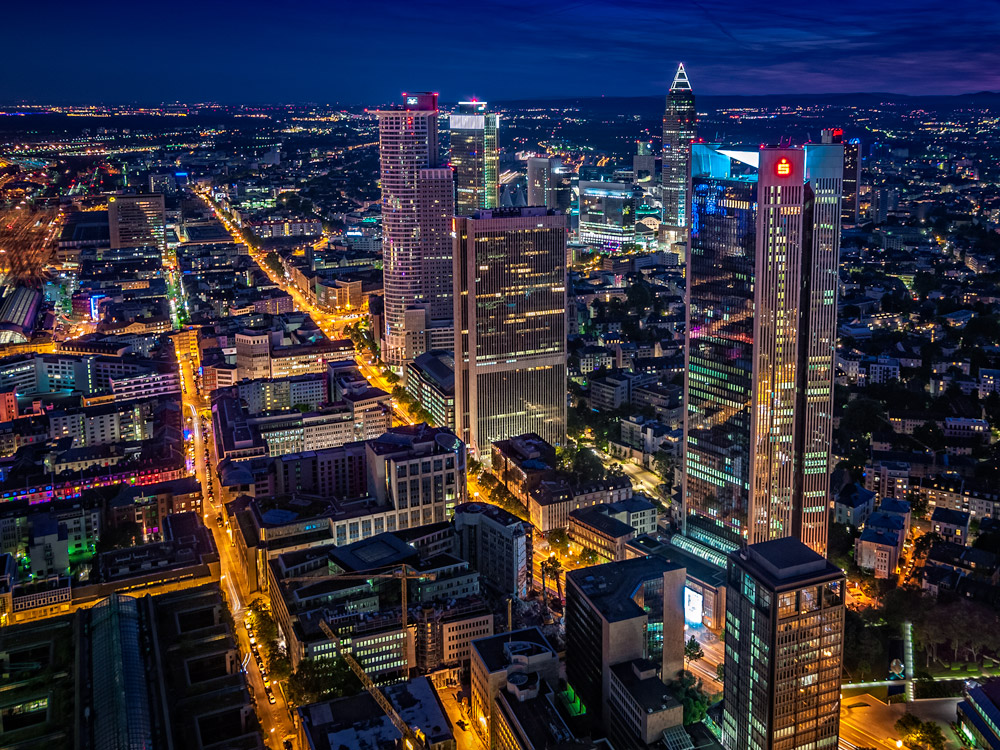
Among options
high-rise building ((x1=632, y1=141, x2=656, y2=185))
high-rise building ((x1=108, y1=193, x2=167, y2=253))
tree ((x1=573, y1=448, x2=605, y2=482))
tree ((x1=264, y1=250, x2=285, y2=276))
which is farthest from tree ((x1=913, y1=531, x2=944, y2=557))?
high-rise building ((x1=632, y1=141, x2=656, y2=185))

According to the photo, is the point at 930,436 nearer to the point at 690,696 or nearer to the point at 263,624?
the point at 690,696

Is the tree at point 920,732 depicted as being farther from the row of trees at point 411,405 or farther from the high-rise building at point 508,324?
the row of trees at point 411,405

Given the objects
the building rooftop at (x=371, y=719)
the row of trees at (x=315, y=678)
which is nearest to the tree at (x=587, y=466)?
the row of trees at (x=315, y=678)

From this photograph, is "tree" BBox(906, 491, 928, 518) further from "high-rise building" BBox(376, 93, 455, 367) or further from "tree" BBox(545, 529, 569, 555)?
"high-rise building" BBox(376, 93, 455, 367)

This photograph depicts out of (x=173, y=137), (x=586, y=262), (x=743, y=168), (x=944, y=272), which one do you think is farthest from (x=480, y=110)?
(x=173, y=137)

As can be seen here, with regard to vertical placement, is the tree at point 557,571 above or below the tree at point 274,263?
below
